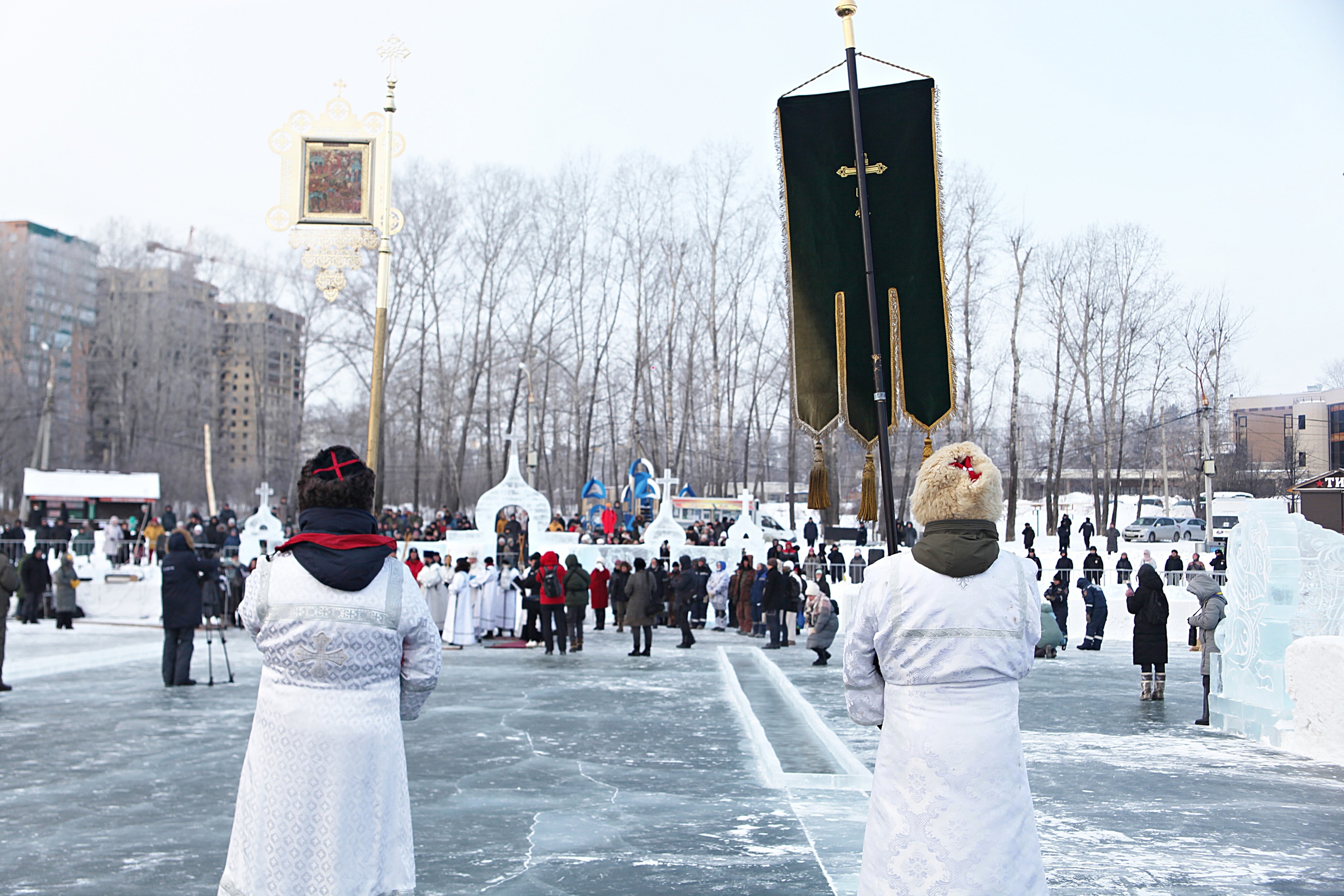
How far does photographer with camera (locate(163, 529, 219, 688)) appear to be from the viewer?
1077cm

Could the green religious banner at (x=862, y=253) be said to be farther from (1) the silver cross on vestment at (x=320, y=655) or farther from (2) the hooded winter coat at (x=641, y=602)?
(2) the hooded winter coat at (x=641, y=602)

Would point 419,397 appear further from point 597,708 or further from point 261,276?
point 597,708

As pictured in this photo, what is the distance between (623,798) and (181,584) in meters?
6.37

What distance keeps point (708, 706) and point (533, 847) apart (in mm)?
5467

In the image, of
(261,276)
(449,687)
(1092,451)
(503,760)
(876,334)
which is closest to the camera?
(876,334)

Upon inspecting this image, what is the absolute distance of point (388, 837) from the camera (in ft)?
10.00

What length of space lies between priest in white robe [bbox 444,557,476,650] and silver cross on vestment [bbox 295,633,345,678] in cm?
1447

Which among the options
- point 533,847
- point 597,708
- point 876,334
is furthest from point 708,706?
point 876,334

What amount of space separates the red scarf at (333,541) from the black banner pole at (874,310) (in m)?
2.29

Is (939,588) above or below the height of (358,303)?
below

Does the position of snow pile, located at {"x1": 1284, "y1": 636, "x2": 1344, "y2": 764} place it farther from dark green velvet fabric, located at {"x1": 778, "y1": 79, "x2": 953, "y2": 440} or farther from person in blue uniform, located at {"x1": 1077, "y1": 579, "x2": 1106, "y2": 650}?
person in blue uniform, located at {"x1": 1077, "y1": 579, "x2": 1106, "y2": 650}

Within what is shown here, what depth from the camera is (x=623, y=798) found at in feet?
21.5

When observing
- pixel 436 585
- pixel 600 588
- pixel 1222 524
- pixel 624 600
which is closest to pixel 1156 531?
pixel 1222 524

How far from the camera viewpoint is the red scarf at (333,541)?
3131mm
